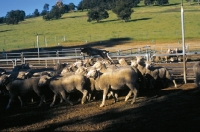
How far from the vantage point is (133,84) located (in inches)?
424

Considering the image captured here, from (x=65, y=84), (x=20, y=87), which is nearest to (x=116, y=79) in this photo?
(x=65, y=84)

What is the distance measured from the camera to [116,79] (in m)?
10.7

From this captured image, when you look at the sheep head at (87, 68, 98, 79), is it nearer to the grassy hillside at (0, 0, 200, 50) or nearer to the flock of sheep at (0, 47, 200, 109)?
the flock of sheep at (0, 47, 200, 109)

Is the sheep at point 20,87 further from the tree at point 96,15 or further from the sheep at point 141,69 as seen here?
the tree at point 96,15

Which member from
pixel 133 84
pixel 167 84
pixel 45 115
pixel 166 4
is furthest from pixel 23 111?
pixel 166 4

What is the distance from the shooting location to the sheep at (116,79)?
1068 cm

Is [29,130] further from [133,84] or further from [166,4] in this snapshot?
[166,4]

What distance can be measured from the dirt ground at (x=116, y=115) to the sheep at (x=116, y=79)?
0.49 meters

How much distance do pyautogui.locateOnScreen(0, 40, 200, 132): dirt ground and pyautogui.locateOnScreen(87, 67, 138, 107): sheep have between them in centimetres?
49

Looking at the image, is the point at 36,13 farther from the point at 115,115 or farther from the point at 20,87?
the point at 115,115

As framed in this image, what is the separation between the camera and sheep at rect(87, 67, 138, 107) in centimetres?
1068

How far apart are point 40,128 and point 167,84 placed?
7025 mm

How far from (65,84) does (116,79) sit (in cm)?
170

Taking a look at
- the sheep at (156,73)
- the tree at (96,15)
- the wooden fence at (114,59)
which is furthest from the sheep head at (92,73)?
the tree at (96,15)
